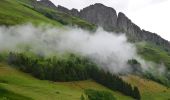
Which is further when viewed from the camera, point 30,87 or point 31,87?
point 31,87

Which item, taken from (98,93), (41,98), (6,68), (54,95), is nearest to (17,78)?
(6,68)

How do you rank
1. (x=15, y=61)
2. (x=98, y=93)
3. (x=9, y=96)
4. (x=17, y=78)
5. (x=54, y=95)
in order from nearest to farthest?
(x=98, y=93) → (x=9, y=96) → (x=54, y=95) → (x=17, y=78) → (x=15, y=61)

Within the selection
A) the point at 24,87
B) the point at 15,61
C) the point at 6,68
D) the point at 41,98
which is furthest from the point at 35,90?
the point at 15,61

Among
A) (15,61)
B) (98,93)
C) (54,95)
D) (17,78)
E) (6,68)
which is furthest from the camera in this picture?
(15,61)

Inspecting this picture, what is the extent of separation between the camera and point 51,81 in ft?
619

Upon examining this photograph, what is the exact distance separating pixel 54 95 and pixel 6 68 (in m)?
47.6

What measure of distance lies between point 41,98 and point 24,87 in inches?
854

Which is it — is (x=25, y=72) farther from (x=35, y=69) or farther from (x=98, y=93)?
(x=98, y=93)

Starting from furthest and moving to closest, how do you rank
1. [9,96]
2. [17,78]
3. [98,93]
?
[17,78] → [9,96] → [98,93]

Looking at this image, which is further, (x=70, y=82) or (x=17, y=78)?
(x=70, y=82)

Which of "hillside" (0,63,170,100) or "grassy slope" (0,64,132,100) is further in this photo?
"grassy slope" (0,64,132,100)

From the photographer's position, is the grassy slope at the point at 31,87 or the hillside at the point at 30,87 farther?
the grassy slope at the point at 31,87

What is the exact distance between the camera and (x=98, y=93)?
106 metres

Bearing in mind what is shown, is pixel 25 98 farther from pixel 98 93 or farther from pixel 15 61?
pixel 15 61
